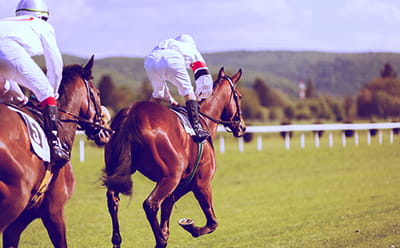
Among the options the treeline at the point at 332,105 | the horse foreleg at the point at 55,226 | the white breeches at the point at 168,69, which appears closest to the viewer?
the horse foreleg at the point at 55,226

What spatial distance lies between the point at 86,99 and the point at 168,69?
1.31 m

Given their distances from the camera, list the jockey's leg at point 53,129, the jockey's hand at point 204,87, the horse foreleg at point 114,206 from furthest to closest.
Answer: the jockey's hand at point 204,87, the horse foreleg at point 114,206, the jockey's leg at point 53,129

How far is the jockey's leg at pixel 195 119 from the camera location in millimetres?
7398

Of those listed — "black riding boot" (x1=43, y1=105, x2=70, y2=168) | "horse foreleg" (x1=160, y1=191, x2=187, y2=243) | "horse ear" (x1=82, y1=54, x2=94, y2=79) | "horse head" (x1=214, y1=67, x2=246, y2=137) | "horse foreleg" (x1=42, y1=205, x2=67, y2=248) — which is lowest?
"horse foreleg" (x1=160, y1=191, x2=187, y2=243)

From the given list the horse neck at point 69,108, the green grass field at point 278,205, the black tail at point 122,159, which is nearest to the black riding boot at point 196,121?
the black tail at point 122,159

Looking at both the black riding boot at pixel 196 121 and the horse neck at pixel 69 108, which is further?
the black riding boot at pixel 196 121

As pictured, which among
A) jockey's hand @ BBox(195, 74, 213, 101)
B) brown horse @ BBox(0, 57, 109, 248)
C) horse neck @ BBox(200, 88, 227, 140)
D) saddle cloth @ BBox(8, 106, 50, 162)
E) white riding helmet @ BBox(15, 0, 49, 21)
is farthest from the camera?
horse neck @ BBox(200, 88, 227, 140)

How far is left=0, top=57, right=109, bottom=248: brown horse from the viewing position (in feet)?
16.9

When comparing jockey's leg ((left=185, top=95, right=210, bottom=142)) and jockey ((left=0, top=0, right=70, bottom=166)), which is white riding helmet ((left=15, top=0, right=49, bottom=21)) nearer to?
jockey ((left=0, top=0, right=70, bottom=166))

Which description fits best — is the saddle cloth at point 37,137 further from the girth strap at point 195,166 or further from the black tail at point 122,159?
the girth strap at point 195,166

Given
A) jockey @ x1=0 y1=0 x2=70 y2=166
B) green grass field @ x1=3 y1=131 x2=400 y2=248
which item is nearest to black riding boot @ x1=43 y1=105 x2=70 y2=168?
jockey @ x1=0 y1=0 x2=70 y2=166

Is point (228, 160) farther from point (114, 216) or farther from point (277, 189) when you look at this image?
point (114, 216)

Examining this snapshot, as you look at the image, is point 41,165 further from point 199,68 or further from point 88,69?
point 199,68

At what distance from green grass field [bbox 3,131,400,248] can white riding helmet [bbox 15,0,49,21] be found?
8.22 ft
